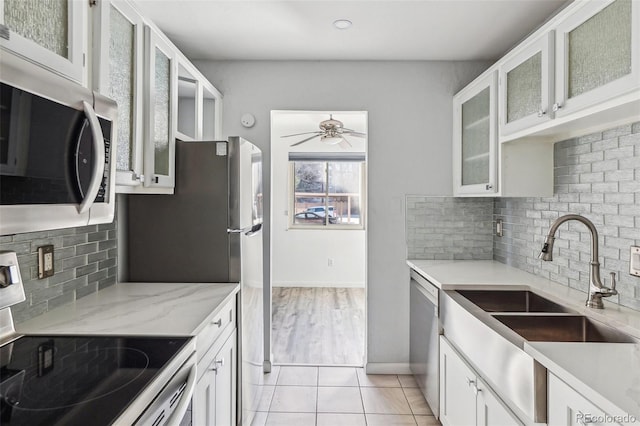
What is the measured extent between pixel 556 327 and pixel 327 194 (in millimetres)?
4667

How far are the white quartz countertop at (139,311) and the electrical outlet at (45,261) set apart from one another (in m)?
0.16

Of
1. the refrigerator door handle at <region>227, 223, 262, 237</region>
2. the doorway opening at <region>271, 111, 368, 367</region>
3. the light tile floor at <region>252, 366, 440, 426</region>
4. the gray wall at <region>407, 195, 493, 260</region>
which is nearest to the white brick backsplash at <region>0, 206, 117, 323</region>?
the refrigerator door handle at <region>227, 223, 262, 237</region>

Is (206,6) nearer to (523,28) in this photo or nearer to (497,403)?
(523,28)

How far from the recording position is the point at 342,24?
2.40 meters

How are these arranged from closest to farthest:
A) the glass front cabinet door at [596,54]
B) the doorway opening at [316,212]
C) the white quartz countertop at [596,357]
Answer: the white quartz countertop at [596,357] → the glass front cabinet door at [596,54] → the doorway opening at [316,212]

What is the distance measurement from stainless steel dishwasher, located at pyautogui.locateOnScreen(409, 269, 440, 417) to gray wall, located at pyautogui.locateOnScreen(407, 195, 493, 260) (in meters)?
0.32

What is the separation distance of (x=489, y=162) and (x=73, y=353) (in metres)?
2.28

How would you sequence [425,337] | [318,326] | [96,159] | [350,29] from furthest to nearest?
1. [318,326]
2. [425,337]
3. [350,29]
4. [96,159]

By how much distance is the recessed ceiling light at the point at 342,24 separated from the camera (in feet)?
7.75

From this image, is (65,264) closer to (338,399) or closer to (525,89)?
(338,399)

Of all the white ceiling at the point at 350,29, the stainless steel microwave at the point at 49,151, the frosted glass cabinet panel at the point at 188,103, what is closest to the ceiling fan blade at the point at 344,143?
the white ceiling at the point at 350,29

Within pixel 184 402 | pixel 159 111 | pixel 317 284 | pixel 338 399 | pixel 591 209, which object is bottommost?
pixel 338 399

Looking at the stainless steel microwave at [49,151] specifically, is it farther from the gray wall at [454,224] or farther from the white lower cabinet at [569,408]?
the gray wall at [454,224]

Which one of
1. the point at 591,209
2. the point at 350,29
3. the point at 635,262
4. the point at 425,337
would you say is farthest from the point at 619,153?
the point at 350,29
